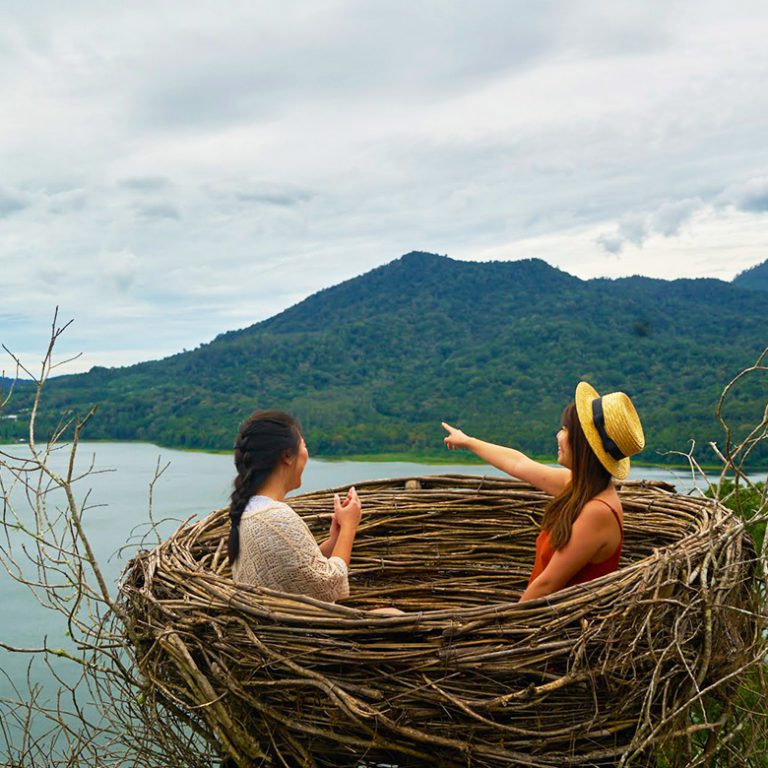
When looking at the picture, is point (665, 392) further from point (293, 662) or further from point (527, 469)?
point (293, 662)

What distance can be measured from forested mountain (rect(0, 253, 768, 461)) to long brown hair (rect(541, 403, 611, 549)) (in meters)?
10.2

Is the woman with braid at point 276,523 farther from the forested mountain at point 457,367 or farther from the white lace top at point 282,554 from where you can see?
the forested mountain at point 457,367

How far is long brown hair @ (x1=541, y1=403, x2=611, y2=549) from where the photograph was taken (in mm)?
1994

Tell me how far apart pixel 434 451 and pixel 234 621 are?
44.9ft

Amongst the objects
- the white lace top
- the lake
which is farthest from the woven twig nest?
the lake

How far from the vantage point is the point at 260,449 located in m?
2.02

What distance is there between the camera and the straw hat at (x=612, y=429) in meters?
1.97

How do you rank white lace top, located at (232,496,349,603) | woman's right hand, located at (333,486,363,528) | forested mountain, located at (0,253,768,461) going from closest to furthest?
white lace top, located at (232,496,349,603) < woman's right hand, located at (333,486,363,528) < forested mountain, located at (0,253,768,461)

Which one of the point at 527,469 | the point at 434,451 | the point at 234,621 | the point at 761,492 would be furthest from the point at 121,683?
the point at 434,451

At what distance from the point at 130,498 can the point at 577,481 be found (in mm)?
24887

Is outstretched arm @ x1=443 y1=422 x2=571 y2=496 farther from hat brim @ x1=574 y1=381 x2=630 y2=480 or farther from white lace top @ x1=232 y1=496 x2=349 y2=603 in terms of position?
white lace top @ x1=232 y1=496 x2=349 y2=603

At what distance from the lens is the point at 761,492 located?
167 centimetres

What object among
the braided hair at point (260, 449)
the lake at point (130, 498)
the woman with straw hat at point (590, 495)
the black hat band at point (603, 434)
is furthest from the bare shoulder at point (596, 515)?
the lake at point (130, 498)

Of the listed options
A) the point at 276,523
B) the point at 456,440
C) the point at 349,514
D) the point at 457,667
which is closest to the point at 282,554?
the point at 276,523
